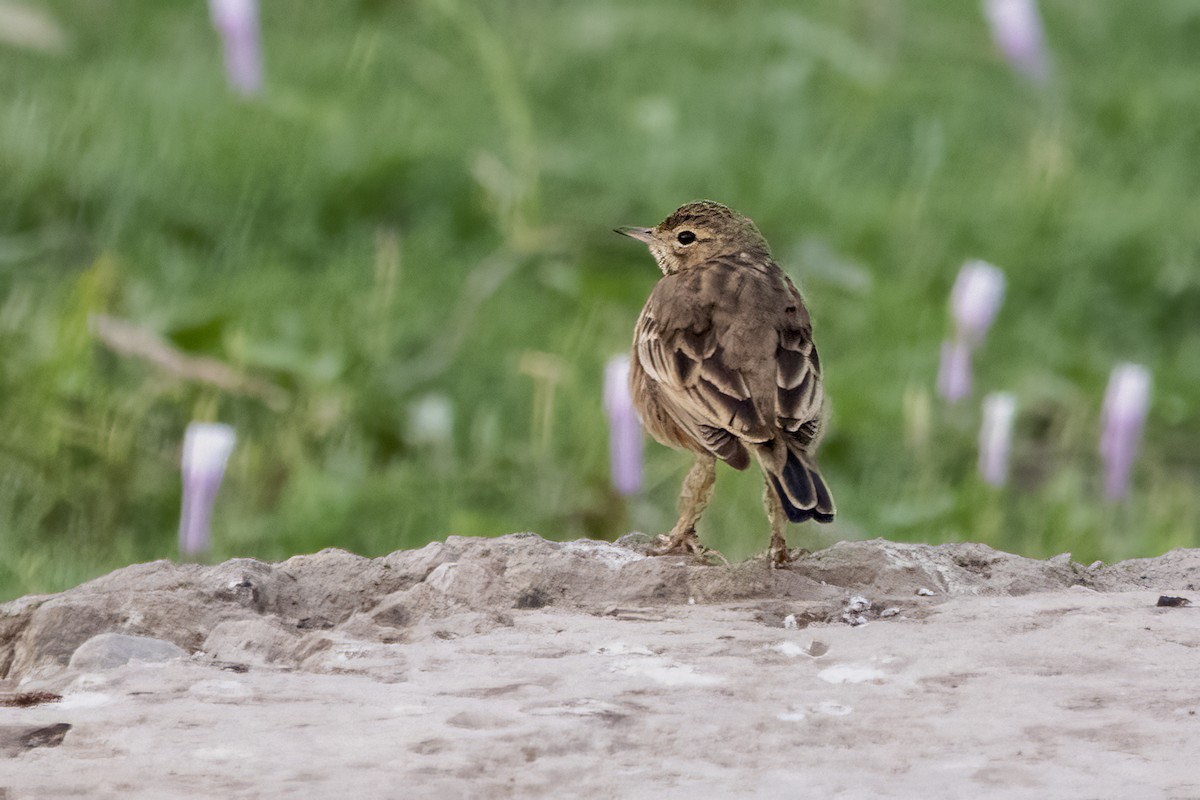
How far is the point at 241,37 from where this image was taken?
7.62 metres

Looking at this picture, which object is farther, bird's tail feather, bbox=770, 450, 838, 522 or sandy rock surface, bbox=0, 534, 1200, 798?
bird's tail feather, bbox=770, 450, 838, 522

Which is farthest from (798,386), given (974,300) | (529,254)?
(529,254)

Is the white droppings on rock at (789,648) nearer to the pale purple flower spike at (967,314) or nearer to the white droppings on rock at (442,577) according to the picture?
the white droppings on rock at (442,577)

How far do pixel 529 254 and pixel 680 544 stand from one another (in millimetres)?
3460

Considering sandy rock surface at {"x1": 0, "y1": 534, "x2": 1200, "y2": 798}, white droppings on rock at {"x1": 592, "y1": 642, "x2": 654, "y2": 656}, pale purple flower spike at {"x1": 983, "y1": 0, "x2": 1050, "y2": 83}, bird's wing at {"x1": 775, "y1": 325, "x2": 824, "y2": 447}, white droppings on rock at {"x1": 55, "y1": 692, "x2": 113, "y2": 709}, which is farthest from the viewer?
pale purple flower spike at {"x1": 983, "y1": 0, "x2": 1050, "y2": 83}

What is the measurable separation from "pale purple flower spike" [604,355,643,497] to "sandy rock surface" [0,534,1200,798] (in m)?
1.07

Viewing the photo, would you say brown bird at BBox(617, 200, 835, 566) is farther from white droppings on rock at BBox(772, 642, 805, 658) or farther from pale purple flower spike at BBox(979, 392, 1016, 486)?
pale purple flower spike at BBox(979, 392, 1016, 486)

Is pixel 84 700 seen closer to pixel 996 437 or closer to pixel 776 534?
pixel 776 534

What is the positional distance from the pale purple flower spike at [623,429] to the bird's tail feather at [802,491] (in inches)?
45.4

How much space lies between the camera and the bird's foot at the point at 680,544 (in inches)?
172

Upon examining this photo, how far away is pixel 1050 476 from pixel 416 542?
2.24 meters

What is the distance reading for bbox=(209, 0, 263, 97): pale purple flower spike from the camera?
7.46m

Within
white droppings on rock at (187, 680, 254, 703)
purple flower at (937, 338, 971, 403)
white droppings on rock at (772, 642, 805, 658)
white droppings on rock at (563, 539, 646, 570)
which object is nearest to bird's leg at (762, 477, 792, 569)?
white droppings on rock at (563, 539, 646, 570)

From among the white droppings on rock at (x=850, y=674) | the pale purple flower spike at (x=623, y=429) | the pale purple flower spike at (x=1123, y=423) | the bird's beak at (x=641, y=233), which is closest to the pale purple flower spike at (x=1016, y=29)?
the pale purple flower spike at (x=1123, y=423)
